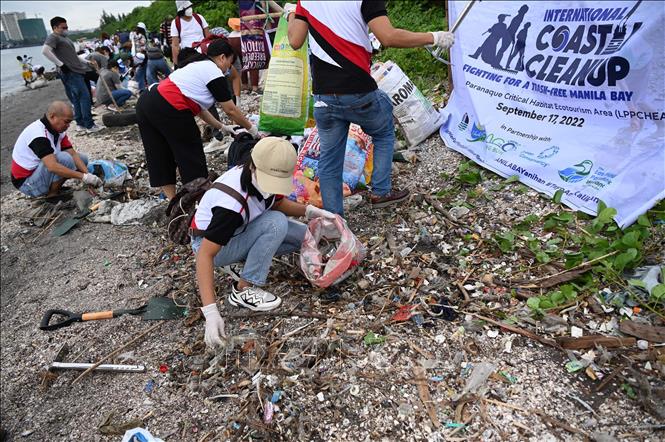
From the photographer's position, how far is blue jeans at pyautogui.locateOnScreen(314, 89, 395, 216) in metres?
2.92

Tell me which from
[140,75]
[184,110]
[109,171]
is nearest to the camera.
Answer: [184,110]

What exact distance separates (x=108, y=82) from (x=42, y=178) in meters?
6.25

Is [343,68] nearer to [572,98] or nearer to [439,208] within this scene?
[439,208]

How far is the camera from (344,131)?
123 inches

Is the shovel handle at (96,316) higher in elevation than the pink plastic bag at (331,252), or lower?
lower

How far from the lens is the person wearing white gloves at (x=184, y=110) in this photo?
354cm

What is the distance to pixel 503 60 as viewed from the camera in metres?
3.84

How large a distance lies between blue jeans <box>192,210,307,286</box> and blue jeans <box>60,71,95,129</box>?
6253mm

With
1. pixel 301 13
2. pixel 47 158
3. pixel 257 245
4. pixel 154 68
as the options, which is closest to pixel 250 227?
pixel 257 245

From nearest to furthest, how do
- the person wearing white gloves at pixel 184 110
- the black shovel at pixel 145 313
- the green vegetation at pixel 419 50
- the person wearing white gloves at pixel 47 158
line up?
the black shovel at pixel 145 313
the person wearing white gloves at pixel 184 110
the person wearing white gloves at pixel 47 158
the green vegetation at pixel 419 50

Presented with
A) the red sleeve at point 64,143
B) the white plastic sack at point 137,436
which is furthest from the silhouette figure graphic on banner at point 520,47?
the red sleeve at point 64,143

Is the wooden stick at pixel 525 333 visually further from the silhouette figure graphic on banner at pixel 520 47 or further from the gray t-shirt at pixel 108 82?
the gray t-shirt at pixel 108 82

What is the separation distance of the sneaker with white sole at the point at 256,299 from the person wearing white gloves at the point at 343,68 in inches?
35.2

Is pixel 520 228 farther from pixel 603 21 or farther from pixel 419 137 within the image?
pixel 419 137
